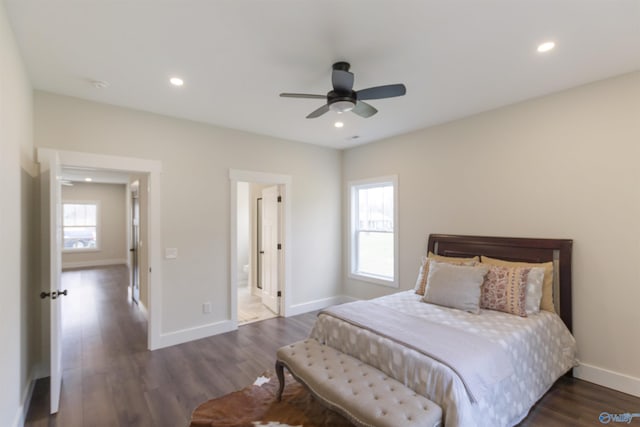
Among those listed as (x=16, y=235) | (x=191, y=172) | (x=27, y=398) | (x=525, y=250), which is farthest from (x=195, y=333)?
(x=525, y=250)

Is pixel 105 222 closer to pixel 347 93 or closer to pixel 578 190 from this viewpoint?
pixel 347 93

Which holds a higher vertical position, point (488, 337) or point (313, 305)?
point (488, 337)

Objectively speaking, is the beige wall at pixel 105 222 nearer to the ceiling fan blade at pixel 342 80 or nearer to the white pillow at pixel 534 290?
the ceiling fan blade at pixel 342 80

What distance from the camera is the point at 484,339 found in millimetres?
2213

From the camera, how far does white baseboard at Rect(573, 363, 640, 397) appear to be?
2629mm

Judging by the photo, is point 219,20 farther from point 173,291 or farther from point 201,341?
point 201,341

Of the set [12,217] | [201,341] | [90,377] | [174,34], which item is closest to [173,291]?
[201,341]

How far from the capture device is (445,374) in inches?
72.0

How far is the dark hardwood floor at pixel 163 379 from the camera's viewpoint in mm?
2385

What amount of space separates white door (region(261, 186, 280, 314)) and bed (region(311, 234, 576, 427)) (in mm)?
2308

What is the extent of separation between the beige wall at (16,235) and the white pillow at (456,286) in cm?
336

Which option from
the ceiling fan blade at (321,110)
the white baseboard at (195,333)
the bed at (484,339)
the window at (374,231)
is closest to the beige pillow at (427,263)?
the bed at (484,339)

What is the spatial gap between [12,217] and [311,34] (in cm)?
241

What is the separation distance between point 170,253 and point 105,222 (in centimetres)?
816
